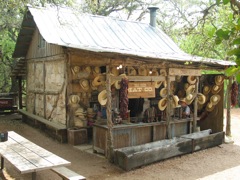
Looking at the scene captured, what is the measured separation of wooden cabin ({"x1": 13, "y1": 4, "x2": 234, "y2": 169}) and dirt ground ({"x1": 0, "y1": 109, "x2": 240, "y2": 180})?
52cm

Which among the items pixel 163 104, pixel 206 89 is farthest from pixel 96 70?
pixel 206 89

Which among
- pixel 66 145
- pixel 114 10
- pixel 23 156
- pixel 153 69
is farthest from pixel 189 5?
pixel 23 156

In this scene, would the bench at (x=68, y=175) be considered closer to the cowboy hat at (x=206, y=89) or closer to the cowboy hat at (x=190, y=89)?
the cowboy hat at (x=190, y=89)

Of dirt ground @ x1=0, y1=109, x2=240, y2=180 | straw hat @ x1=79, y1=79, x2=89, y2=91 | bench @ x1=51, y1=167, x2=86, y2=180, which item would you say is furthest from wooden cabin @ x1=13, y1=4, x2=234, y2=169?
bench @ x1=51, y1=167, x2=86, y2=180

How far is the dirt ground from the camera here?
20.6 feet

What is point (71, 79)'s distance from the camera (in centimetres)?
922

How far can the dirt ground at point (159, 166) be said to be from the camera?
627 cm

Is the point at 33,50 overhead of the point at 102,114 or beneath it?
overhead

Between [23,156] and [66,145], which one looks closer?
[23,156]

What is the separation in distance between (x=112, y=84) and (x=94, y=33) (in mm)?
3116

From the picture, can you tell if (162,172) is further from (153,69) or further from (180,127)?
(153,69)

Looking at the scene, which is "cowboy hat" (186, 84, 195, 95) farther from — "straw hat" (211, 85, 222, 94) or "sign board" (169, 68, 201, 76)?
"straw hat" (211, 85, 222, 94)

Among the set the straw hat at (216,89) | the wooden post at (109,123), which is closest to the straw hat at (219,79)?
the straw hat at (216,89)

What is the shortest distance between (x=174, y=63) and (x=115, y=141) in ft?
10.2
